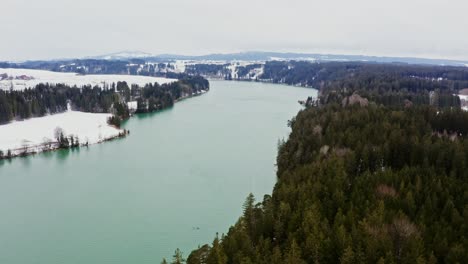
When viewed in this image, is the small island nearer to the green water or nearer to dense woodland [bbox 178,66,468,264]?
the green water

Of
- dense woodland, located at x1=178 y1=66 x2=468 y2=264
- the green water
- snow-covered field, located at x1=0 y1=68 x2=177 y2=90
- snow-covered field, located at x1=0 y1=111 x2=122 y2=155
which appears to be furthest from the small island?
dense woodland, located at x1=178 y1=66 x2=468 y2=264

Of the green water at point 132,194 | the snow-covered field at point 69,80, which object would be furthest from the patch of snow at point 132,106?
the snow-covered field at point 69,80

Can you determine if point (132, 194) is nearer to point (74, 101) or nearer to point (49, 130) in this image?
point (49, 130)

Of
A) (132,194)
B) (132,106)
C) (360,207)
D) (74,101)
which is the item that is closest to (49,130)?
(74,101)

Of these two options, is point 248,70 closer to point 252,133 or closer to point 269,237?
point 252,133

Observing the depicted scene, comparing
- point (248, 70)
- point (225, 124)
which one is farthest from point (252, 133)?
point (248, 70)

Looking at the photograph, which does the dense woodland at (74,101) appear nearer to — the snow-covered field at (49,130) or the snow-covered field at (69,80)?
the snow-covered field at (49,130)
